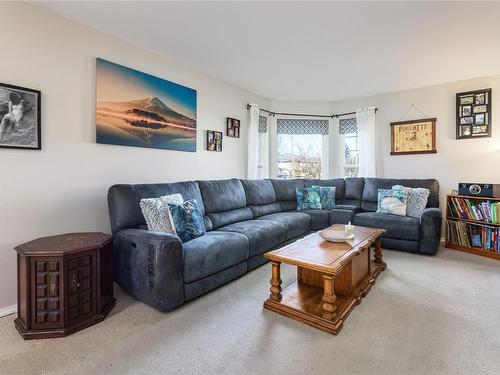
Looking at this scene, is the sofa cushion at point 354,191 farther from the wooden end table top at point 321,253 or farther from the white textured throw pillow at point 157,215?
the white textured throw pillow at point 157,215

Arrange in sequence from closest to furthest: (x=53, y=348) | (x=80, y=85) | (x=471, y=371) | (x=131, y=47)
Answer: (x=471, y=371) < (x=53, y=348) < (x=80, y=85) < (x=131, y=47)

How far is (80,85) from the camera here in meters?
2.40

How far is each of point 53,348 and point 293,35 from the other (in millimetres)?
3138

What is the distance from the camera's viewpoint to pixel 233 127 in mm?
4172

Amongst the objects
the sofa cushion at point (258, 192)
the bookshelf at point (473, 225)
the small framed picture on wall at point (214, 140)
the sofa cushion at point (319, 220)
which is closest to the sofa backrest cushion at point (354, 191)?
the sofa cushion at point (319, 220)

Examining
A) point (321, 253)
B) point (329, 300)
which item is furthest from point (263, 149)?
point (329, 300)

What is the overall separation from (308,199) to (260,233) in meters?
1.75

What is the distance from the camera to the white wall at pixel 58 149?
203 cm

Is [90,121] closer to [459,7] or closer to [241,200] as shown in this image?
[241,200]

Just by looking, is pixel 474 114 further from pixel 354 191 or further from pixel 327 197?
pixel 327 197

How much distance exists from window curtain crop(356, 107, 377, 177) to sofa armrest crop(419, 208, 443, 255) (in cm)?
141

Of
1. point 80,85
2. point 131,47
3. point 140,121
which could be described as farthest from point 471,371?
point 131,47

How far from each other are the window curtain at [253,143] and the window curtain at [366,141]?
1.88 meters

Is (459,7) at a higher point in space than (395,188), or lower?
higher
